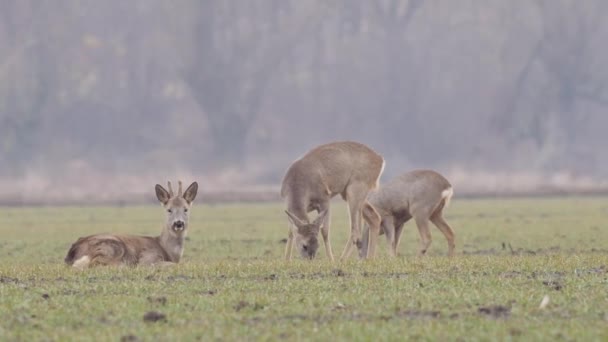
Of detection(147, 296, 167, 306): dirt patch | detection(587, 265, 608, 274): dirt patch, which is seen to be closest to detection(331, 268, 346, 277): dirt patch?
detection(587, 265, 608, 274): dirt patch

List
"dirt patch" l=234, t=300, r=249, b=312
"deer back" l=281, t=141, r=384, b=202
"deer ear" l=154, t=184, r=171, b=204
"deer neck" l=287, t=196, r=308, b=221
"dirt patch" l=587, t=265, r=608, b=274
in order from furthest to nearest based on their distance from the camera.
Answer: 1. "deer back" l=281, t=141, r=384, b=202
2. "deer neck" l=287, t=196, r=308, b=221
3. "deer ear" l=154, t=184, r=171, b=204
4. "dirt patch" l=587, t=265, r=608, b=274
5. "dirt patch" l=234, t=300, r=249, b=312

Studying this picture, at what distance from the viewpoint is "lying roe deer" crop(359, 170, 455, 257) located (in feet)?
88.4

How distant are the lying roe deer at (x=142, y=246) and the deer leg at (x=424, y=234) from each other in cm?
626

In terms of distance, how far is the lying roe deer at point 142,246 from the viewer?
19.9 metres

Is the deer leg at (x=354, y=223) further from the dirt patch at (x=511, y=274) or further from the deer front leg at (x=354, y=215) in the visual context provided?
A: the dirt patch at (x=511, y=274)

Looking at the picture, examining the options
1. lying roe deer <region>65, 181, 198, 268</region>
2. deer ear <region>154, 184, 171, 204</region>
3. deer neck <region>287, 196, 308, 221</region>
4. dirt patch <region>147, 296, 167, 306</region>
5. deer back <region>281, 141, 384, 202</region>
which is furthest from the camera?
deer back <region>281, 141, 384, 202</region>

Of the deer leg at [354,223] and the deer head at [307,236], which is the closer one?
the deer head at [307,236]

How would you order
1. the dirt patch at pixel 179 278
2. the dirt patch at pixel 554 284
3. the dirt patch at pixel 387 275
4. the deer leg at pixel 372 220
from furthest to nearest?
the deer leg at pixel 372 220, the dirt patch at pixel 387 275, the dirt patch at pixel 179 278, the dirt patch at pixel 554 284

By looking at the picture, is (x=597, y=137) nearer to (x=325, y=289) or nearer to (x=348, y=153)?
(x=348, y=153)

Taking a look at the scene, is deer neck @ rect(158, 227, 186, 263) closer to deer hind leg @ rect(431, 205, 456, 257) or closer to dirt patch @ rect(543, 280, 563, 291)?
dirt patch @ rect(543, 280, 563, 291)

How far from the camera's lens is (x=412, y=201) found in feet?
88.9

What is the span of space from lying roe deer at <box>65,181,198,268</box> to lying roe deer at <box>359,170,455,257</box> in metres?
6.70

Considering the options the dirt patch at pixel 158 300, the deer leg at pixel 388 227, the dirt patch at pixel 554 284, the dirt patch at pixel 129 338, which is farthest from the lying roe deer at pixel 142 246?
the dirt patch at pixel 129 338

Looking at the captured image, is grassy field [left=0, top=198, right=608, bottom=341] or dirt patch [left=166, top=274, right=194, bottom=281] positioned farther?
dirt patch [left=166, top=274, right=194, bottom=281]
